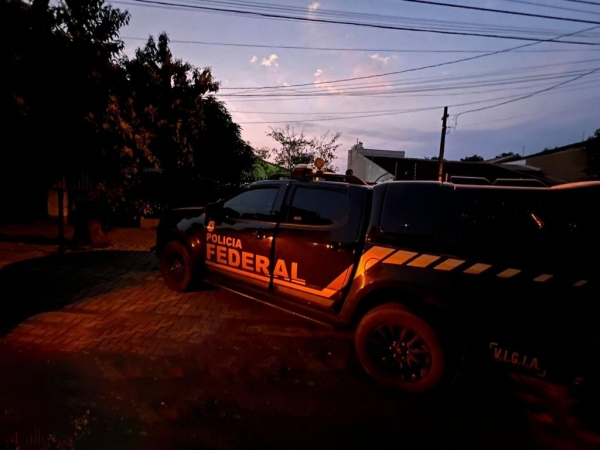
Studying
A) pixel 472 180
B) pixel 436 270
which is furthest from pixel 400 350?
pixel 472 180

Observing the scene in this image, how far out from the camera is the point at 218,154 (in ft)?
52.6

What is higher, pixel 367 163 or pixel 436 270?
pixel 367 163

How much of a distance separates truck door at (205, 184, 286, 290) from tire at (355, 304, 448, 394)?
4.63 feet

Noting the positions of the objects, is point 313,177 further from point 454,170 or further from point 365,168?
point 365,168

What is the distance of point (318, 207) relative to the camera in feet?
12.2

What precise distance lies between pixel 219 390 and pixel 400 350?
5.16 ft

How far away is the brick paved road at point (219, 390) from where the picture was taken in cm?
242

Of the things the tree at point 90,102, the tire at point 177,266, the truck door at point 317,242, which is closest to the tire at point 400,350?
the truck door at point 317,242

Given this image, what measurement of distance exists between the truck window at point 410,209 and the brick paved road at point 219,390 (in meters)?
1.42

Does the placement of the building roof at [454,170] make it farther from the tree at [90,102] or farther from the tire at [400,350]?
the tire at [400,350]

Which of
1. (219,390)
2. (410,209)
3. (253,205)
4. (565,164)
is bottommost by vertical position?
(219,390)

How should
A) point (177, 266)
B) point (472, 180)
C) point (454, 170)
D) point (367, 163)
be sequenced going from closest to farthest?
1. point (472, 180)
2. point (177, 266)
3. point (454, 170)
4. point (367, 163)

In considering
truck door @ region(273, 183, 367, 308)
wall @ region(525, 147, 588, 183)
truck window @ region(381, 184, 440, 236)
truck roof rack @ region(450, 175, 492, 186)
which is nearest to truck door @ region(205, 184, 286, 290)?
truck door @ region(273, 183, 367, 308)

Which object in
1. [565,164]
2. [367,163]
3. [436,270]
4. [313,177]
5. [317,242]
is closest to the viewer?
[436,270]
